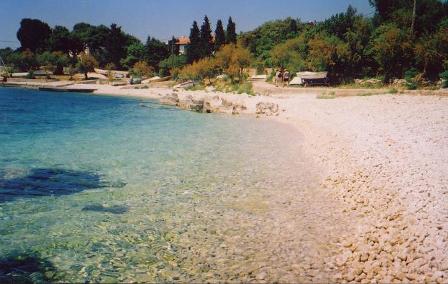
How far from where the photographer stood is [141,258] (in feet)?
24.8

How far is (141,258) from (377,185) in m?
7.35

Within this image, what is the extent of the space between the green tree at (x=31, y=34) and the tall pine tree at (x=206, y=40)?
61.5 meters

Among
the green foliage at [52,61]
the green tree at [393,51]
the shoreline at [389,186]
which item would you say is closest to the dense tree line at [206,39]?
the green foliage at [52,61]

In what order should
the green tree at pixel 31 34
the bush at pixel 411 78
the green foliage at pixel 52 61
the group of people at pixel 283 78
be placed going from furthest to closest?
the green tree at pixel 31 34 < the green foliage at pixel 52 61 < the group of people at pixel 283 78 < the bush at pixel 411 78

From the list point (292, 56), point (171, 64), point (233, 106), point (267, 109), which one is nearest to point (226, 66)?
point (292, 56)

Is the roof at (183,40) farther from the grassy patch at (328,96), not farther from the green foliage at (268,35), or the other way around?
the grassy patch at (328,96)

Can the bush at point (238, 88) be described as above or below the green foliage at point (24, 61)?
below

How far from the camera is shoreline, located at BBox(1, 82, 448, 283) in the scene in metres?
6.66

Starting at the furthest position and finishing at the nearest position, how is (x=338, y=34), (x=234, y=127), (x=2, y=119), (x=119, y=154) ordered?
1. (x=338, y=34)
2. (x=2, y=119)
3. (x=234, y=127)
4. (x=119, y=154)

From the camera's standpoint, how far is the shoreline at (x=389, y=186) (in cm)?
666

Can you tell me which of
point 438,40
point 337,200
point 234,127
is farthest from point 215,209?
point 438,40

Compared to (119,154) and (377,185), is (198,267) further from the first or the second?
(119,154)

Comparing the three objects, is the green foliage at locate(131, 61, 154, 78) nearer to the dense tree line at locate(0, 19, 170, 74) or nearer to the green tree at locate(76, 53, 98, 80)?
the dense tree line at locate(0, 19, 170, 74)

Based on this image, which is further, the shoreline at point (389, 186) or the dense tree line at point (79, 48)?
the dense tree line at point (79, 48)
